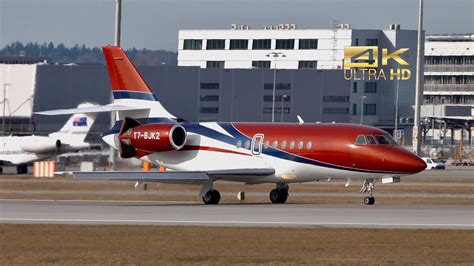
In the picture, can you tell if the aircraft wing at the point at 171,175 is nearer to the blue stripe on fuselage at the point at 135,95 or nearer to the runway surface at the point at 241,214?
the runway surface at the point at 241,214

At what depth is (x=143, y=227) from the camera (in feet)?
107

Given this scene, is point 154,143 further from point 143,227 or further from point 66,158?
point 66,158

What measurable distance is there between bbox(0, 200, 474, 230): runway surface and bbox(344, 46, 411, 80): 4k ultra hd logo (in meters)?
112

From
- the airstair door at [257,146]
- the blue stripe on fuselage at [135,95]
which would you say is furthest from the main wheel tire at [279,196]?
the blue stripe on fuselage at [135,95]

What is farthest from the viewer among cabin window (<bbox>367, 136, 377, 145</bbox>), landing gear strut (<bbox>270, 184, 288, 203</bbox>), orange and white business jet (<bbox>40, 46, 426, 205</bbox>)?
landing gear strut (<bbox>270, 184, 288, 203</bbox>)

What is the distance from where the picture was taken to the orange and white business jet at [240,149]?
45594 mm

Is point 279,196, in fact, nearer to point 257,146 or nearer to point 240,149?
point 257,146

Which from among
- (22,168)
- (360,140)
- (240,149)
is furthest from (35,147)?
(360,140)

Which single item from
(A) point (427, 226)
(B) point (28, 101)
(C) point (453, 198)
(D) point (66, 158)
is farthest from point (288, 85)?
(A) point (427, 226)

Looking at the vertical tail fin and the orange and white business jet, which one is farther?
the vertical tail fin

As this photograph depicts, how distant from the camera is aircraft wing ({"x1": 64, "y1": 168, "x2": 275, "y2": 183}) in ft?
146

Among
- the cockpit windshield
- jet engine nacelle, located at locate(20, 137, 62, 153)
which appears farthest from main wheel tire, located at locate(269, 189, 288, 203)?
jet engine nacelle, located at locate(20, 137, 62, 153)

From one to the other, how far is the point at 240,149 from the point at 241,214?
914 cm

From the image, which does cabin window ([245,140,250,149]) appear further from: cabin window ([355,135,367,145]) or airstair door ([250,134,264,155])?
cabin window ([355,135,367,145])
